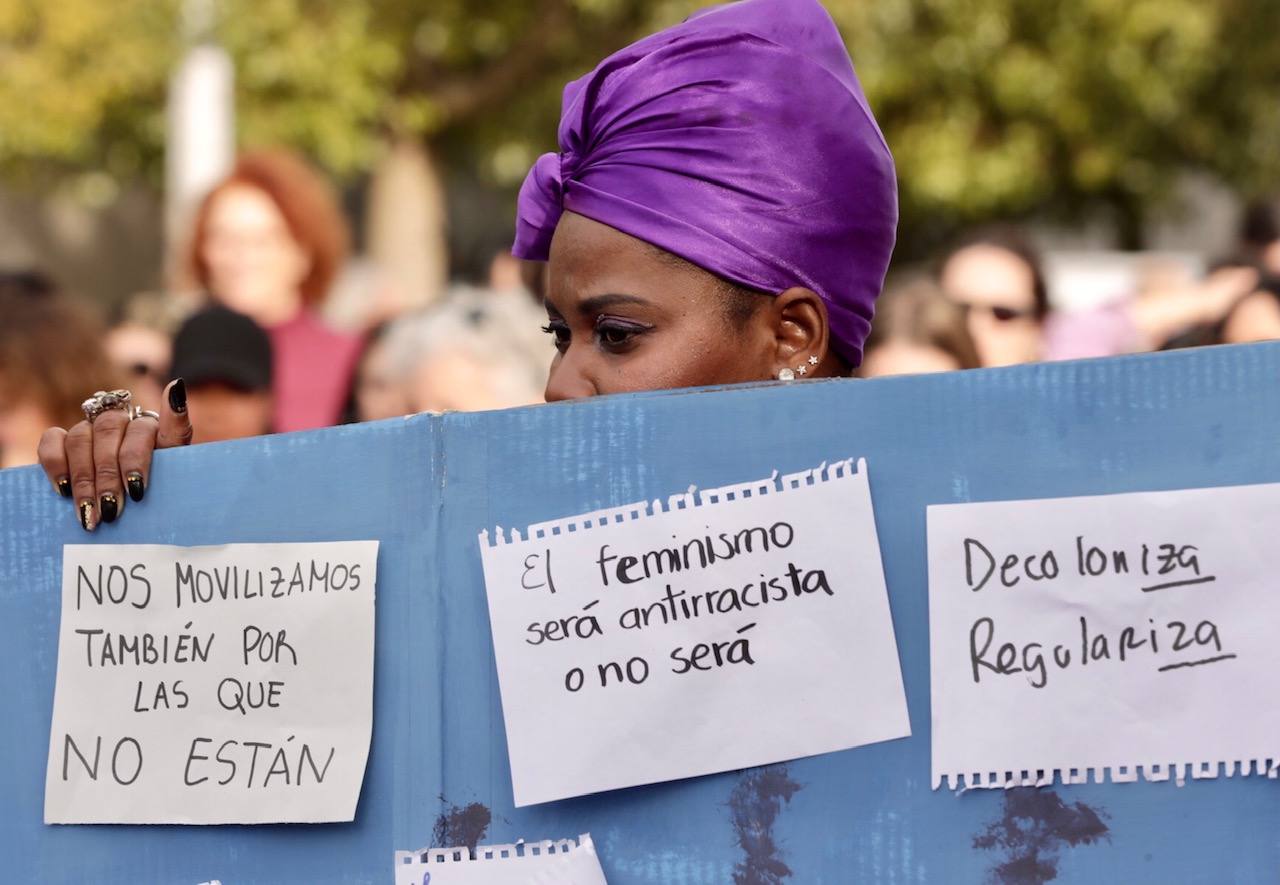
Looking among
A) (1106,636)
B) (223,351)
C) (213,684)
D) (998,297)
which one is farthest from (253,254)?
(1106,636)

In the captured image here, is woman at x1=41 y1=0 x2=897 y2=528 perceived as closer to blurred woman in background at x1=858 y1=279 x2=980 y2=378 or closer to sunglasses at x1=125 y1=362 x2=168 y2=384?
blurred woman in background at x1=858 y1=279 x2=980 y2=378

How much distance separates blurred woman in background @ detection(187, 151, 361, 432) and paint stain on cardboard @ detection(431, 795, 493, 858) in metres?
3.28

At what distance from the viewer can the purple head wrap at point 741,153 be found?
6.88ft

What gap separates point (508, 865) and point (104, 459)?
0.62m

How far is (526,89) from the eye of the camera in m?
15.3

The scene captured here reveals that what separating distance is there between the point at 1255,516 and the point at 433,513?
2.63ft

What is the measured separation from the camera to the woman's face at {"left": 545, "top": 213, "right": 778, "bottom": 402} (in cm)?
212

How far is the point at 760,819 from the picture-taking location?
1.77 m

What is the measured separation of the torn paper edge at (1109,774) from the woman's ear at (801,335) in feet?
2.02

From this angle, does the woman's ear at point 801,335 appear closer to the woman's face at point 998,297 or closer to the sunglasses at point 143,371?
the woman's face at point 998,297

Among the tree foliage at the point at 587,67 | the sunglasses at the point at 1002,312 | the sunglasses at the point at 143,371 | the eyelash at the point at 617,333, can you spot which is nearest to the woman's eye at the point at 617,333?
the eyelash at the point at 617,333

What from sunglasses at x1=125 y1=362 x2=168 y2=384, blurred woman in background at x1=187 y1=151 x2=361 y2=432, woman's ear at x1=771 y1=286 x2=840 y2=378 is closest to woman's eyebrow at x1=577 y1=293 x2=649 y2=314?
woman's ear at x1=771 y1=286 x2=840 y2=378

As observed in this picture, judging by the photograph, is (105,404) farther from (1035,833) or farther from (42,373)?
(42,373)

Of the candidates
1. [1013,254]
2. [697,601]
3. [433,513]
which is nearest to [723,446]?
[697,601]
